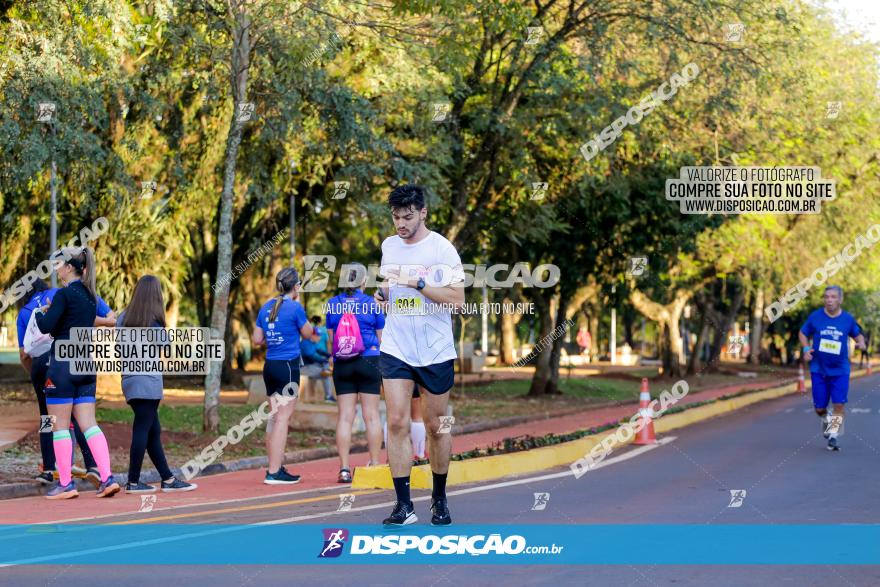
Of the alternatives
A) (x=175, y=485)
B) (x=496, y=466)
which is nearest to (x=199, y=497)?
(x=175, y=485)

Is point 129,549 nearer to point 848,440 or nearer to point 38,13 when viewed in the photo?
point 38,13

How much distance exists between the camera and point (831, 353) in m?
15.1

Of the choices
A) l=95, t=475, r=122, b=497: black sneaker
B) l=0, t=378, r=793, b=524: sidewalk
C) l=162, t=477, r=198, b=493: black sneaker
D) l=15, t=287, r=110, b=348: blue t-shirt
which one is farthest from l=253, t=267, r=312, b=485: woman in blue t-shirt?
l=95, t=475, r=122, b=497: black sneaker

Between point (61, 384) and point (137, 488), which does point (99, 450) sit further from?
point (61, 384)

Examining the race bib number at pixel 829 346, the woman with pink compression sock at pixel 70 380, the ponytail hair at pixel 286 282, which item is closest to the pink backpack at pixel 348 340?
the ponytail hair at pixel 286 282

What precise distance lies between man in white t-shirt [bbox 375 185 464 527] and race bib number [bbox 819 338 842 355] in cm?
860

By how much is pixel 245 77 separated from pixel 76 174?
9.30ft

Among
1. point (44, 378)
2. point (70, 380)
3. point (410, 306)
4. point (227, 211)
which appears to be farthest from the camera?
point (227, 211)

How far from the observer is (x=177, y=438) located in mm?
15328

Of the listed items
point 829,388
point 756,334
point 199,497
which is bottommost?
point 199,497

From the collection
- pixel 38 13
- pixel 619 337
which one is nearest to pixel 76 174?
pixel 38 13

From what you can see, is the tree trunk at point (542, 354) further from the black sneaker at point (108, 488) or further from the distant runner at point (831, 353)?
the black sneaker at point (108, 488)

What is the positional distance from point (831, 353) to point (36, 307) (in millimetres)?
9547

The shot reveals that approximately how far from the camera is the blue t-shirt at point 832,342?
15.1 metres
